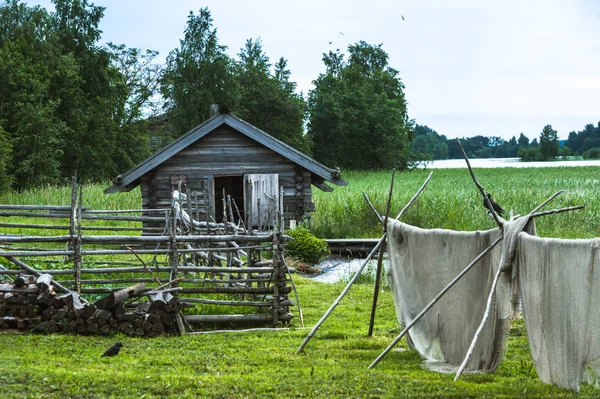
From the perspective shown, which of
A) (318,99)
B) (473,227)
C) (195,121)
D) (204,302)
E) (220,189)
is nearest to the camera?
(204,302)

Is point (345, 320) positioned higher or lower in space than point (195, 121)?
lower

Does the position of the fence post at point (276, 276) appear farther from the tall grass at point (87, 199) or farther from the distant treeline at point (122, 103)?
the distant treeline at point (122, 103)

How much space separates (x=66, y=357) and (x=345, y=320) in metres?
4.66

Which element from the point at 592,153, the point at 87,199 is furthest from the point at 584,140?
the point at 87,199

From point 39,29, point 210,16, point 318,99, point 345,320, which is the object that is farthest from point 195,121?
point 345,320

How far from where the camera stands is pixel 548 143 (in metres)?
103

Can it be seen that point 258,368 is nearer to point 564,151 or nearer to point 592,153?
point 564,151

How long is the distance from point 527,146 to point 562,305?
377 feet

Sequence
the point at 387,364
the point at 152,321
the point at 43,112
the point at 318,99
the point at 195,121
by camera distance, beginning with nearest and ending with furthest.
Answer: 1. the point at 387,364
2. the point at 152,321
3. the point at 43,112
4. the point at 195,121
5. the point at 318,99

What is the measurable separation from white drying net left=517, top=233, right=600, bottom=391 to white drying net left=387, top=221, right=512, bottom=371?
0.51 m

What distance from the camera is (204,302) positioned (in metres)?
11.5

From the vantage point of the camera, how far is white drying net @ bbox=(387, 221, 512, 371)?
7.91m

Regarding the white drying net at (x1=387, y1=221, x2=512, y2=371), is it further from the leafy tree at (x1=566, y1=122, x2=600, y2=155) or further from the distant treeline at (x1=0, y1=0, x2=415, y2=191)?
the leafy tree at (x1=566, y1=122, x2=600, y2=155)

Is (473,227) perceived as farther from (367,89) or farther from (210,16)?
(367,89)
